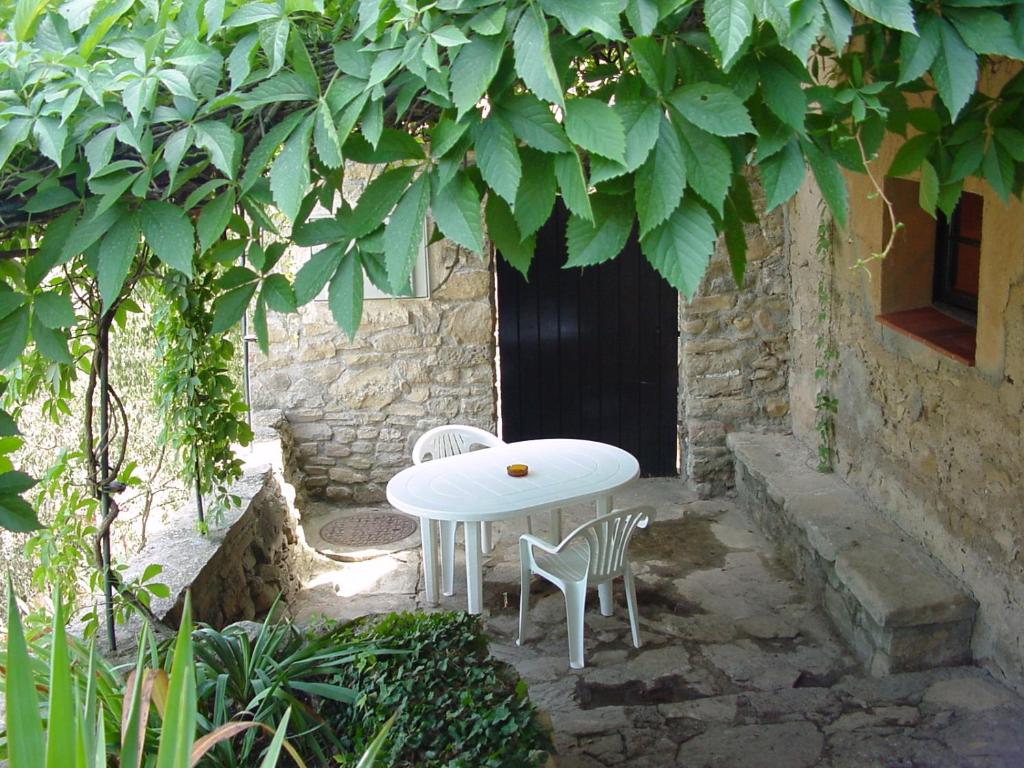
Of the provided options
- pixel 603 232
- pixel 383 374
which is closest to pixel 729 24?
pixel 603 232

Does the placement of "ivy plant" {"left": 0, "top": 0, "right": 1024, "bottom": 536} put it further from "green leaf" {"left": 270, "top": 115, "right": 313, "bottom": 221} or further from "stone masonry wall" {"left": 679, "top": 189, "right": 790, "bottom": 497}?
"stone masonry wall" {"left": 679, "top": 189, "right": 790, "bottom": 497}

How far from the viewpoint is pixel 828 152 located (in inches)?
65.3

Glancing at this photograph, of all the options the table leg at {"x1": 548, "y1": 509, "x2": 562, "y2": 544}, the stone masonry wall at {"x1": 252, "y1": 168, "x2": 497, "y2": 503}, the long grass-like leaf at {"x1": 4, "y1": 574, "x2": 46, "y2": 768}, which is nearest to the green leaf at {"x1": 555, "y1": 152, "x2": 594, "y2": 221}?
the long grass-like leaf at {"x1": 4, "y1": 574, "x2": 46, "y2": 768}

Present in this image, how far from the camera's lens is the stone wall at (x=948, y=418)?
11.5ft

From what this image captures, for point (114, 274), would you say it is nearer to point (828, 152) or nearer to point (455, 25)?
point (455, 25)

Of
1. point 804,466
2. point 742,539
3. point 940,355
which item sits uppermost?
point 940,355

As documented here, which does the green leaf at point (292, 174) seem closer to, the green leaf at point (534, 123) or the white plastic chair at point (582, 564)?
the green leaf at point (534, 123)

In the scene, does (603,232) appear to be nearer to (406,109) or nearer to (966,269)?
(406,109)

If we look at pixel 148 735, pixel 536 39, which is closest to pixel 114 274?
pixel 536 39

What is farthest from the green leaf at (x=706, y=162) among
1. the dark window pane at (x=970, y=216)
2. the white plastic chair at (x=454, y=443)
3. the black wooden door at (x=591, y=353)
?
the black wooden door at (x=591, y=353)

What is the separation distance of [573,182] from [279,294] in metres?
0.55

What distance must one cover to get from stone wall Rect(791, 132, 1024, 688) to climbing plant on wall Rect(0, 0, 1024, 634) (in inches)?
46.8

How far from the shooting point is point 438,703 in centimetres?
255

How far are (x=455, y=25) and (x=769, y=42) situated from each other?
480 mm
